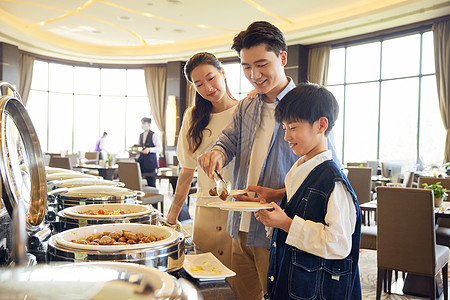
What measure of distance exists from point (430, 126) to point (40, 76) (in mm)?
10130

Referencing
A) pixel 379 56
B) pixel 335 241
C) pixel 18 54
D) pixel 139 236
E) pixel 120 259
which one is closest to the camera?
pixel 120 259

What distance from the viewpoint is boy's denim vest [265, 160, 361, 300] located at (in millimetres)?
1060

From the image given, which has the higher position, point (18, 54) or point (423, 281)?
point (18, 54)

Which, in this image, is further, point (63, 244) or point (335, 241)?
Result: point (335, 241)

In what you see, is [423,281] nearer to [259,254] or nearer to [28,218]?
[259,254]

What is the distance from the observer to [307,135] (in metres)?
1.15

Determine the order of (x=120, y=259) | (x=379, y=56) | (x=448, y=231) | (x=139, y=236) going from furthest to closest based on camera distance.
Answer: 1. (x=379, y=56)
2. (x=448, y=231)
3. (x=139, y=236)
4. (x=120, y=259)

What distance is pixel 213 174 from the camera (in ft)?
4.48

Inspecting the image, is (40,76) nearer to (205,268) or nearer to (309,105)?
(309,105)

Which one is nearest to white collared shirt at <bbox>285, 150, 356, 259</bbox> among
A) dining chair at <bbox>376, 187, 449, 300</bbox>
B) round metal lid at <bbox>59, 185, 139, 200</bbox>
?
round metal lid at <bbox>59, 185, 139, 200</bbox>

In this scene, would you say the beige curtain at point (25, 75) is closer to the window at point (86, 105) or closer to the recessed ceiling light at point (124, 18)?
the window at point (86, 105)

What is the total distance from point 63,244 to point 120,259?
122 millimetres

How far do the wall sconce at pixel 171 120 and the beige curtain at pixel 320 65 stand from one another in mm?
4083

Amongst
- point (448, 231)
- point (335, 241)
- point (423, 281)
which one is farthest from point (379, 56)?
point (335, 241)
